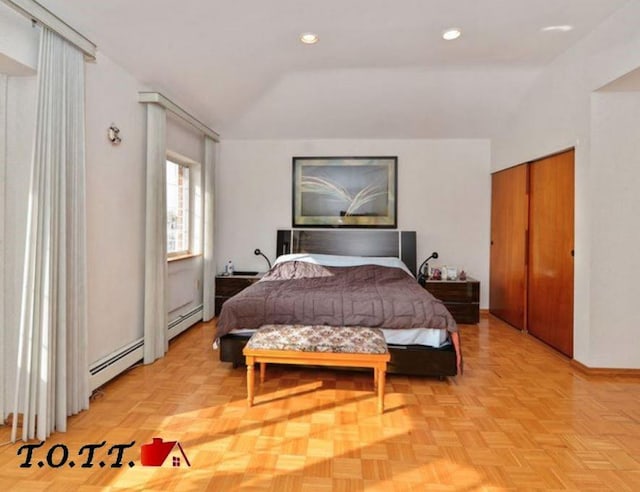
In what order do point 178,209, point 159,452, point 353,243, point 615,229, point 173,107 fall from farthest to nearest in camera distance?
point 353,243 → point 178,209 → point 173,107 → point 615,229 → point 159,452

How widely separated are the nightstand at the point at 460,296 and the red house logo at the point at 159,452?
3.48 m

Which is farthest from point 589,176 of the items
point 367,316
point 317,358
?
point 317,358

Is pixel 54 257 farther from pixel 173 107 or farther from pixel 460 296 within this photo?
pixel 460 296

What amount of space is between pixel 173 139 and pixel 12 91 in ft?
6.10

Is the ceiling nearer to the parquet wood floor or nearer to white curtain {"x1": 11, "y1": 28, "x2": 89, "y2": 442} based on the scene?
white curtain {"x1": 11, "y1": 28, "x2": 89, "y2": 442}

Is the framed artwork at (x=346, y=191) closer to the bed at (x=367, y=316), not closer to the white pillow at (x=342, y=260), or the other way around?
the white pillow at (x=342, y=260)

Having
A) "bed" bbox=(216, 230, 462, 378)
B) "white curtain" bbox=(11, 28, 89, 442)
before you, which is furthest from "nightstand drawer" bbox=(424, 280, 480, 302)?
"white curtain" bbox=(11, 28, 89, 442)

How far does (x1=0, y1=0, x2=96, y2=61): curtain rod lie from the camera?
204 centimetres

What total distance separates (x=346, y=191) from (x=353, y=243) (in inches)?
28.5

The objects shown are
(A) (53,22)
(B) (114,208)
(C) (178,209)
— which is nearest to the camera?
(A) (53,22)

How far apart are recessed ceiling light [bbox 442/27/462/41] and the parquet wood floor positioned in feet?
8.99

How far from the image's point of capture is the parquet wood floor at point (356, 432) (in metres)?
1.85

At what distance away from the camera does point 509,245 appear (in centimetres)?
472

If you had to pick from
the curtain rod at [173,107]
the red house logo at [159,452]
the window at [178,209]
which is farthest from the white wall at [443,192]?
the red house logo at [159,452]
